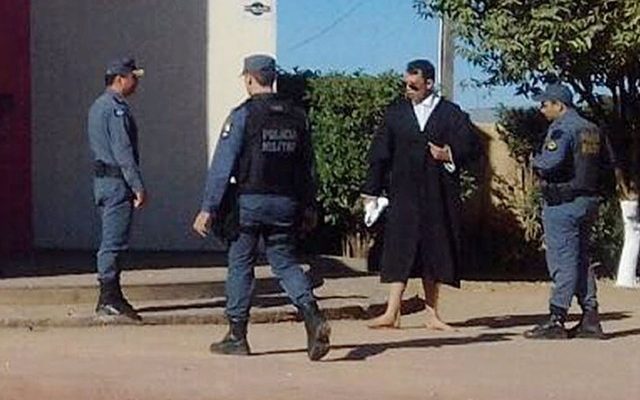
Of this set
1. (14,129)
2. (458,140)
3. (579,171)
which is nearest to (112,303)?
(458,140)

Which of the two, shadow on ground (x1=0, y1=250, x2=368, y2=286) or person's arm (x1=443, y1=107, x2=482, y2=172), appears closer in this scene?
person's arm (x1=443, y1=107, x2=482, y2=172)

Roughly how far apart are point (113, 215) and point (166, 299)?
5.58 feet

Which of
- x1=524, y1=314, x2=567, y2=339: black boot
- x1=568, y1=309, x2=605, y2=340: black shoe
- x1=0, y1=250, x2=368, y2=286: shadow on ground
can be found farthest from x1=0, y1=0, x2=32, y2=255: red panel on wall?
x1=568, y1=309, x2=605, y2=340: black shoe

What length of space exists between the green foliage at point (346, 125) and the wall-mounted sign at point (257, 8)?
3.08 ft

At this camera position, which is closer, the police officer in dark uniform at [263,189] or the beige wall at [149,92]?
the police officer in dark uniform at [263,189]

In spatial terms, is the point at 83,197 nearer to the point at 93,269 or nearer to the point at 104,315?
the point at 93,269

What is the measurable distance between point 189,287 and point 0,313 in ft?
5.64

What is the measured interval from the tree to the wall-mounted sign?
1526 mm

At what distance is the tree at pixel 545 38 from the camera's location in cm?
1552

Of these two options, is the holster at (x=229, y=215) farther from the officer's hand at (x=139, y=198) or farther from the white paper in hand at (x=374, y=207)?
the white paper in hand at (x=374, y=207)

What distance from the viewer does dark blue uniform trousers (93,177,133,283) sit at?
11.6 m

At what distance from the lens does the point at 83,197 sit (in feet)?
54.9

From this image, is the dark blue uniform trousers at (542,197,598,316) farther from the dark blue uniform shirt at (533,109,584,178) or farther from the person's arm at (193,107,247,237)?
the person's arm at (193,107,247,237)

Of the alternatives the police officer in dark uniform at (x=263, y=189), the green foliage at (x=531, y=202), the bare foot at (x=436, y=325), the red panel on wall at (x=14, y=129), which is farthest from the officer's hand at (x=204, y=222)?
the green foliage at (x=531, y=202)
